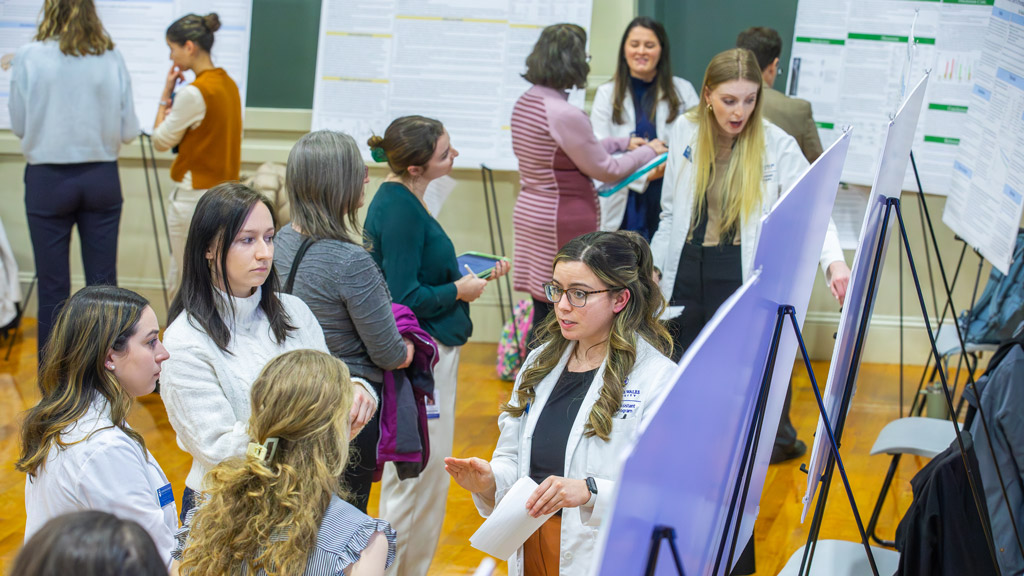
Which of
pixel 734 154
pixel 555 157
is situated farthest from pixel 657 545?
pixel 555 157

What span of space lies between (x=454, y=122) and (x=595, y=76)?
0.91 m

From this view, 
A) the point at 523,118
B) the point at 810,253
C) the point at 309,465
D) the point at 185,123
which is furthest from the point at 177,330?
the point at 185,123

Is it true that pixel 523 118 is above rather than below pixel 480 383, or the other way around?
above

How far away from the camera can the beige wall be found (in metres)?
5.38

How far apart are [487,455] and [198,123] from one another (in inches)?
84.0

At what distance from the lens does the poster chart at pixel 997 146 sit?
272 centimetres

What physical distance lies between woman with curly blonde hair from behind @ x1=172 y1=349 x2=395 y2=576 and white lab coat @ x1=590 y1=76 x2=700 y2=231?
285cm

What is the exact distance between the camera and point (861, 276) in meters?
1.87

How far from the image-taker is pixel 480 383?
511 centimetres

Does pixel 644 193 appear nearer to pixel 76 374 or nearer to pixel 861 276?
pixel 861 276

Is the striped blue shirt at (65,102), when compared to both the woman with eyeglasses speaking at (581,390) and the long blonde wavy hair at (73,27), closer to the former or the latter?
the long blonde wavy hair at (73,27)

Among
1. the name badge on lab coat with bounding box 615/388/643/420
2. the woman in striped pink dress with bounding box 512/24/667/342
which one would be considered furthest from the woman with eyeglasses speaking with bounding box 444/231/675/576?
the woman in striped pink dress with bounding box 512/24/667/342

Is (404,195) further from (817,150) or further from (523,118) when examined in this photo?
(817,150)

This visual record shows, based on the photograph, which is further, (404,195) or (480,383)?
(480,383)
